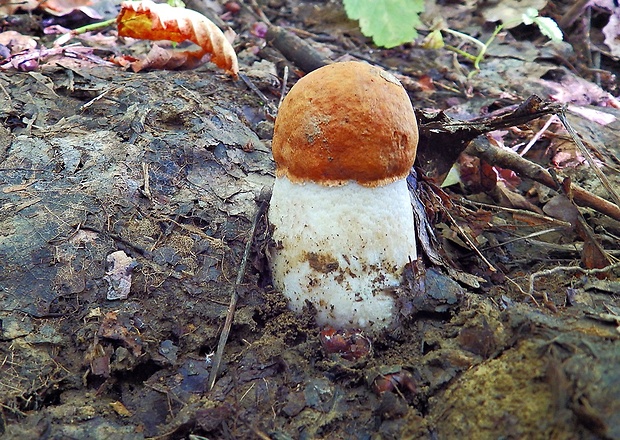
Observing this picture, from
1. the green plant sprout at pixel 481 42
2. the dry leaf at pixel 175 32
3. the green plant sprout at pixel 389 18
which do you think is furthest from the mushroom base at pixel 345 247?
the green plant sprout at pixel 481 42

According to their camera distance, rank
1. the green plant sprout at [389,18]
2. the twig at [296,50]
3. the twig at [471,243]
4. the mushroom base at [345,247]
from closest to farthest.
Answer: the mushroom base at [345,247], the twig at [471,243], the twig at [296,50], the green plant sprout at [389,18]

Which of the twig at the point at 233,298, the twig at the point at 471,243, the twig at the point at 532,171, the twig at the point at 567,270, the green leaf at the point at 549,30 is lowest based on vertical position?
the twig at the point at 233,298

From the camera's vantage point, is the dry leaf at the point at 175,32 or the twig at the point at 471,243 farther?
the dry leaf at the point at 175,32

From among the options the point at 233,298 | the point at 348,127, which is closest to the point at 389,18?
the point at 348,127

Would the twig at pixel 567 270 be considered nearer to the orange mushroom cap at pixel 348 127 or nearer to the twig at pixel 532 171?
the twig at pixel 532 171

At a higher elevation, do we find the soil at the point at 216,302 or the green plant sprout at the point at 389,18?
the green plant sprout at the point at 389,18

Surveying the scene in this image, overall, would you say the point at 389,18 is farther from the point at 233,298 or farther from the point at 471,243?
the point at 233,298

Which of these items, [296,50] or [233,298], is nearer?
[233,298]

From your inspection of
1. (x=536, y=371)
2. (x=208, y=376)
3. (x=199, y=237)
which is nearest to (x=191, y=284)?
(x=199, y=237)
